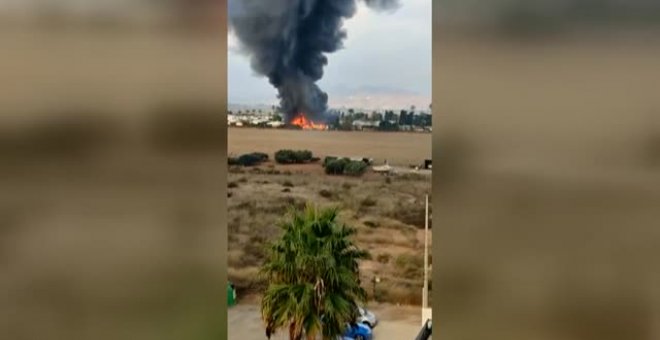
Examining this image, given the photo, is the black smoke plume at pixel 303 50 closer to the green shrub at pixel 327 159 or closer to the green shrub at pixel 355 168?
the green shrub at pixel 327 159

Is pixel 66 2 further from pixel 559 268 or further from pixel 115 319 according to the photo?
pixel 559 268

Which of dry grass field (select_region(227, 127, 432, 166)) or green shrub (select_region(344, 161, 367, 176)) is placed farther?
green shrub (select_region(344, 161, 367, 176))

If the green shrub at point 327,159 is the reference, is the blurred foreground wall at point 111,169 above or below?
above

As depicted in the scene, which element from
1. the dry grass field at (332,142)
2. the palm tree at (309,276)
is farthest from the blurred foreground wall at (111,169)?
the palm tree at (309,276)

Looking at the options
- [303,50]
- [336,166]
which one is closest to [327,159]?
[336,166]

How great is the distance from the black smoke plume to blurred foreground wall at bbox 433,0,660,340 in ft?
11.8

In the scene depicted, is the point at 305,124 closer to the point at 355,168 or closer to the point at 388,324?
the point at 355,168

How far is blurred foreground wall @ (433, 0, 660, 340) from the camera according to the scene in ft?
1.73

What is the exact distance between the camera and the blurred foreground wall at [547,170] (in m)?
0.53

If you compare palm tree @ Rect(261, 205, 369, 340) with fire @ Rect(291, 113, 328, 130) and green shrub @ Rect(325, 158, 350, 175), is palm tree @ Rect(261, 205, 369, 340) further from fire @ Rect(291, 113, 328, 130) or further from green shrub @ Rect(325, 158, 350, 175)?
fire @ Rect(291, 113, 328, 130)

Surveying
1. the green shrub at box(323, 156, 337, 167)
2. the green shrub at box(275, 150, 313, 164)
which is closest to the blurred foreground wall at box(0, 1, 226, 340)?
the green shrub at box(275, 150, 313, 164)

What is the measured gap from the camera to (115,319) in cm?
67

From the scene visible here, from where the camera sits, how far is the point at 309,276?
4.11m

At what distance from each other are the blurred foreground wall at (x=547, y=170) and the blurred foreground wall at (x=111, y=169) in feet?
0.92
